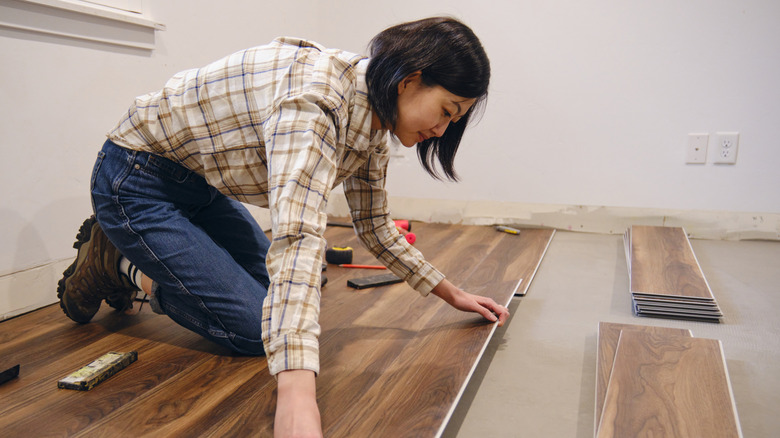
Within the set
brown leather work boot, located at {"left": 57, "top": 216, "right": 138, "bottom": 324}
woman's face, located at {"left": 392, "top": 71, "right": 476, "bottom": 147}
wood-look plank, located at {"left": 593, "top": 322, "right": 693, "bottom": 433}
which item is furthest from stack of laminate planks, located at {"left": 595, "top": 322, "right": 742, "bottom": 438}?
brown leather work boot, located at {"left": 57, "top": 216, "right": 138, "bottom": 324}

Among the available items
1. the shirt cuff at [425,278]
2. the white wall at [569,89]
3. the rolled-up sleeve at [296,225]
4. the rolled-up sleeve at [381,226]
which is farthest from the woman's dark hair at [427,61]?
the white wall at [569,89]

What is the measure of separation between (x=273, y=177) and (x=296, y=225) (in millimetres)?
104

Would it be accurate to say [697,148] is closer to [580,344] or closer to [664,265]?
[664,265]

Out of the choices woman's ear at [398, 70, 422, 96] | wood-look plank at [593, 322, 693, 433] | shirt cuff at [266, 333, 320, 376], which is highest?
woman's ear at [398, 70, 422, 96]

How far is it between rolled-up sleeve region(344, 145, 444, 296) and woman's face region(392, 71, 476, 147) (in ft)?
0.90

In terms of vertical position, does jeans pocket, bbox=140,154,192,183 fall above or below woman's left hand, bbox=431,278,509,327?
above

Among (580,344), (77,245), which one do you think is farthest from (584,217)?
(77,245)

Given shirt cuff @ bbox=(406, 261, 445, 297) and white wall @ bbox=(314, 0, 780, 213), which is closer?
shirt cuff @ bbox=(406, 261, 445, 297)

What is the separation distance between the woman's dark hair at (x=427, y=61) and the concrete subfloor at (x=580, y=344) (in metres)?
0.68

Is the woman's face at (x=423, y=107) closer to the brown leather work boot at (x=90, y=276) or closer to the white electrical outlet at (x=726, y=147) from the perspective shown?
the brown leather work boot at (x=90, y=276)

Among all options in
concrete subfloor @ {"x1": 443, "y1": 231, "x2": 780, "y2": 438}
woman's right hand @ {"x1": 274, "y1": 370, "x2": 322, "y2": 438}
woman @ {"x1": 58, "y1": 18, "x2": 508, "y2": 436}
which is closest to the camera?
woman's right hand @ {"x1": 274, "y1": 370, "x2": 322, "y2": 438}

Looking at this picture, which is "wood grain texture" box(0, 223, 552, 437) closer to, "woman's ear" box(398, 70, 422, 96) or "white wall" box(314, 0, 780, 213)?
"woman's ear" box(398, 70, 422, 96)

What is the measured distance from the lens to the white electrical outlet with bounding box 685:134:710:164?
2889 millimetres

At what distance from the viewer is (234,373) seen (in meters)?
1.39
